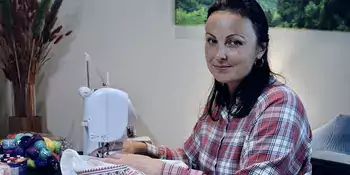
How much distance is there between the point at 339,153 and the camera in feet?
5.21

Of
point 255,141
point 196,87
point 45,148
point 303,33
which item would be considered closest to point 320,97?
point 303,33

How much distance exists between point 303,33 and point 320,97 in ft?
0.86

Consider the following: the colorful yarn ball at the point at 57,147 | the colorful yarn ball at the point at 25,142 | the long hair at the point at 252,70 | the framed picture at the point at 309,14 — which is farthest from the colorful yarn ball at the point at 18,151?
the framed picture at the point at 309,14

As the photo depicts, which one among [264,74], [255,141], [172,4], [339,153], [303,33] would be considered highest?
[172,4]

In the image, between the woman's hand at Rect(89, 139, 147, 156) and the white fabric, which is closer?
the white fabric

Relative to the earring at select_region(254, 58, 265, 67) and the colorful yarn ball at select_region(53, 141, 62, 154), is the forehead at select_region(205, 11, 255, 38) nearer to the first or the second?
the earring at select_region(254, 58, 265, 67)

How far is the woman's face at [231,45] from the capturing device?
122cm

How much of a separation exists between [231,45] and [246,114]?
0.60ft

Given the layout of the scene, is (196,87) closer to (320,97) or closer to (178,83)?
(178,83)

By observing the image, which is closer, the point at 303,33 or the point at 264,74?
the point at 264,74

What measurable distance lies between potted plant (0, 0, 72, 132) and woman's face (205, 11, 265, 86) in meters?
0.97

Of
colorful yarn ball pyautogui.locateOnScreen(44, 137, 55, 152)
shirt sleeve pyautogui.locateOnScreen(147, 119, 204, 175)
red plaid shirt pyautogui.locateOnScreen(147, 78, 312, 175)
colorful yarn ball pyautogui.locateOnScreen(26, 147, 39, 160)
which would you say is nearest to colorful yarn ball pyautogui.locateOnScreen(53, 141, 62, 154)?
colorful yarn ball pyautogui.locateOnScreen(44, 137, 55, 152)

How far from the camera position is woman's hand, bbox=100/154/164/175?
1.26 m

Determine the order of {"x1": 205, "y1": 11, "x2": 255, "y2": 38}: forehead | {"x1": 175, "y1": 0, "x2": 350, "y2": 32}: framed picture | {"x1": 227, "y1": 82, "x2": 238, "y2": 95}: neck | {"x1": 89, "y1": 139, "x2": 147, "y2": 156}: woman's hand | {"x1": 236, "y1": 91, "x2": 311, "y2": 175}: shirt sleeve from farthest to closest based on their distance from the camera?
{"x1": 175, "y1": 0, "x2": 350, "y2": 32}: framed picture < {"x1": 89, "y1": 139, "x2": 147, "y2": 156}: woman's hand < {"x1": 227, "y1": 82, "x2": 238, "y2": 95}: neck < {"x1": 205, "y1": 11, "x2": 255, "y2": 38}: forehead < {"x1": 236, "y1": 91, "x2": 311, "y2": 175}: shirt sleeve
